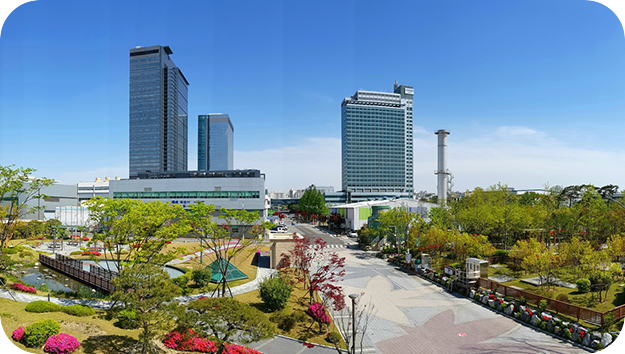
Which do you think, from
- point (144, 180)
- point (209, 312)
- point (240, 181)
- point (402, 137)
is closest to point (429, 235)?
point (209, 312)

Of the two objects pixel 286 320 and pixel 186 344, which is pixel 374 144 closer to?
pixel 286 320

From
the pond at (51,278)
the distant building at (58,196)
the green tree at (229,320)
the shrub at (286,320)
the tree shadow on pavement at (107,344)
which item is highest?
the distant building at (58,196)

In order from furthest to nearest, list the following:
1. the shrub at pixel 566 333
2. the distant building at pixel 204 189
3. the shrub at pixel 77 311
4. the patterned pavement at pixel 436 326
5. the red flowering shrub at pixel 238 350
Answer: the distant building at pixel 204 189 < the shrub at pixel 77 311 < the shrub at pixel 566 333 < the patterned pavement at pixel 436 326 < the red flowering shrub at pixel 238 350

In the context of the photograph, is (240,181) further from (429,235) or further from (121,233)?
(121,233)

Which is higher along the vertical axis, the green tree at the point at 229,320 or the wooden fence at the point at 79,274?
the green tree at the point at 229,320

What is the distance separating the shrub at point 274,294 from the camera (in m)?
21.9

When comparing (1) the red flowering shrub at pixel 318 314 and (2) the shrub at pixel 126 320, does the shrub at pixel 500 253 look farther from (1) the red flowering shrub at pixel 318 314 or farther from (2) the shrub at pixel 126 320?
(2) the shrub at pixel 126 320

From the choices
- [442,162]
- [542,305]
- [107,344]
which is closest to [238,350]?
[107,344]

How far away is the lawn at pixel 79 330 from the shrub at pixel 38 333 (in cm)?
24

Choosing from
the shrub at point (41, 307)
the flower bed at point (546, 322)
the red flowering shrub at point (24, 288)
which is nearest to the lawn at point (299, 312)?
the shrub at point (41, 307)

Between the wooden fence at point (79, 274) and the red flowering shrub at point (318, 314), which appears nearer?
the red flowering shrub at point (318, 314)

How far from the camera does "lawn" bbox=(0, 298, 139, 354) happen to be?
1382 cm

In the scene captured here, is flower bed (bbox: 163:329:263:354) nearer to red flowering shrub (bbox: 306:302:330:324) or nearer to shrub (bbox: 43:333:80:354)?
shrub (bbox: 43:333:80:354)

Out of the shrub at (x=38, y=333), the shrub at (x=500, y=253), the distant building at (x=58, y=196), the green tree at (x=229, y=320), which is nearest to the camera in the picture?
the green tree at (x=229, y=320)
